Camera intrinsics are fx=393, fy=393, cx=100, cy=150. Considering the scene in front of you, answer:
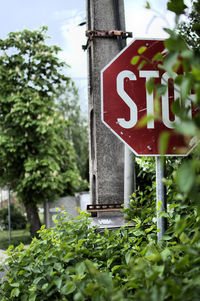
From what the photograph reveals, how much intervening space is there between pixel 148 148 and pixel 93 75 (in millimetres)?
1906

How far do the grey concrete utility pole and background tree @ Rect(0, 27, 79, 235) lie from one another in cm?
855

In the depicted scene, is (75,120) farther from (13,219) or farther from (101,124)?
(101,124)

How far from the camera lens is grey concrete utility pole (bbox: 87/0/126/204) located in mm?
3621


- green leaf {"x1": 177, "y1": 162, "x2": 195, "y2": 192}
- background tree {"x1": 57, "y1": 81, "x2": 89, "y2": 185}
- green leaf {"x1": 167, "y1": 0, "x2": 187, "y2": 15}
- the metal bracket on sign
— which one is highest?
background tree {"x1": 57, "y1": 81, "x2": 89, "y2": 185}

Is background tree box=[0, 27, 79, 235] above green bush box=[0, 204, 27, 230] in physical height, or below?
above

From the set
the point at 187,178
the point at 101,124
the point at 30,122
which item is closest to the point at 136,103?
the point at 187,178

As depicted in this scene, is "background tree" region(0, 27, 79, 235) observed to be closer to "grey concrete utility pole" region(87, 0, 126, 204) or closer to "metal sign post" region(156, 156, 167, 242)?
"grey concrete utility pole" region(87, 0, 126, 204)

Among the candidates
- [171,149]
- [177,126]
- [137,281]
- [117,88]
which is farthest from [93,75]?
[177,126]

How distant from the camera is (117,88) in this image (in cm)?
207

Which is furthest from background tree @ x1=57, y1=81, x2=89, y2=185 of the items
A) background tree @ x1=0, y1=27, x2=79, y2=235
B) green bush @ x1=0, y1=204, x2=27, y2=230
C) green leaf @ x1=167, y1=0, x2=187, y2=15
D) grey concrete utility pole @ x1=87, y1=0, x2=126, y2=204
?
green leaf @ x1=167, y1=0, x2=187, y2=15

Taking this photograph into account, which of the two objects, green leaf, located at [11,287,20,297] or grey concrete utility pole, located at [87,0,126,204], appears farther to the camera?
grey concrete utility pole, located at [87,0,126,204]

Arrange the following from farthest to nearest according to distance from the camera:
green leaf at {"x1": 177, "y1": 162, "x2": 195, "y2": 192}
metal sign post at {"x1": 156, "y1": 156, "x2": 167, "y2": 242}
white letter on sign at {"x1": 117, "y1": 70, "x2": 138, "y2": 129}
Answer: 1. white letter on sign at {"x1": 117, "y1": 70, "x2": 138, "y2": 129}
2. metal sign post at {"x1": 156, "y1": 156, "x2": 167, "y2": 242}
3. green leaf at {"x1": 177, "y1": 162, "x2": 195, "y2": 192}

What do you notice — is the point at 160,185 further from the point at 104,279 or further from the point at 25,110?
the point at 25,110

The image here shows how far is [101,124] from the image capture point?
144 inches
